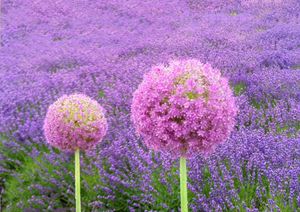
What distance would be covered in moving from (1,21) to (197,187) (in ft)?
23.7

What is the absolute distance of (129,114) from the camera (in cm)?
373

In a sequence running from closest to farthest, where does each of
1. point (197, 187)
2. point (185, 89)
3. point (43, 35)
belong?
1. point (185, 89)
2. point (197, 187)
3. point (43, 35)

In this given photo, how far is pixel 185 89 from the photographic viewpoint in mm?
1748

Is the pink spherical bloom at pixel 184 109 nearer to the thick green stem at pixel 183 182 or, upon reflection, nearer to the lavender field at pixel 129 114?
the thick green stem at pixel 183 182

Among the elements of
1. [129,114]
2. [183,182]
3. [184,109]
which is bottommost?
[183,182]

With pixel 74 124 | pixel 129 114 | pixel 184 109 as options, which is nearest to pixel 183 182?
pixel 184 109

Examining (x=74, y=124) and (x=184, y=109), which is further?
(x=74, y=124)

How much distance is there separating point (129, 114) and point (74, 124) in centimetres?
148

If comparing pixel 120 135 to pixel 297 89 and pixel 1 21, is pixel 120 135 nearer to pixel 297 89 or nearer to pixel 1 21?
pixel 297 89

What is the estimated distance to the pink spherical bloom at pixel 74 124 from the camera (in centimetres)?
227

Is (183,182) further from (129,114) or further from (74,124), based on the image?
(129,114)

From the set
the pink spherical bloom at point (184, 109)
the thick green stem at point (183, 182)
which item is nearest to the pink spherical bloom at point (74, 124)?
the pink spherical bloom at point (184, 109)

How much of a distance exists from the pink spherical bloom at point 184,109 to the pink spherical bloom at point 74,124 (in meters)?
0.51

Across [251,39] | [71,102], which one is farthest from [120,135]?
[251,39]
